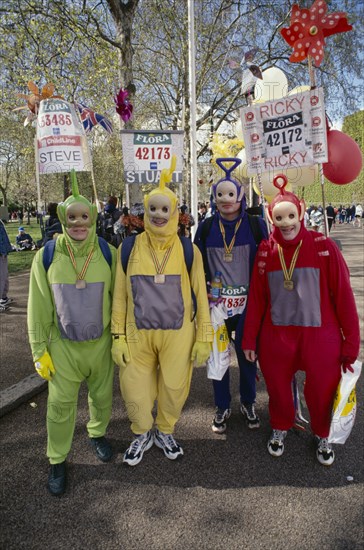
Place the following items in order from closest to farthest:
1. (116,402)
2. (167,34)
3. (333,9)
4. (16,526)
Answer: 1. (16,526)
2. (116,402)
3. (333,9)
4. (167,34)

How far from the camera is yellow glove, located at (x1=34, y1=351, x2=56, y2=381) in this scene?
7.61ft

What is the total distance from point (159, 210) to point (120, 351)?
94 centimetres

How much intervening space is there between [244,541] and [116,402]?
1713 mm

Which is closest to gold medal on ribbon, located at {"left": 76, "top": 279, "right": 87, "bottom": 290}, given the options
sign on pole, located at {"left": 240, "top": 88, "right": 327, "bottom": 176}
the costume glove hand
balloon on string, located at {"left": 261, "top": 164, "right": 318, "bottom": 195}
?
the costume glove hand

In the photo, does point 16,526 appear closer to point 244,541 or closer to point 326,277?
point 244,541

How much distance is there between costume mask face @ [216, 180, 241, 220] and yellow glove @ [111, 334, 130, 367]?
115 centimetres

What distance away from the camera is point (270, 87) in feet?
12.2

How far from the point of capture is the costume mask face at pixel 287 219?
234cm

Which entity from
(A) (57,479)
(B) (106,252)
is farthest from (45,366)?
(B) (106,252)

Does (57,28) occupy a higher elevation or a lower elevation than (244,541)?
higher

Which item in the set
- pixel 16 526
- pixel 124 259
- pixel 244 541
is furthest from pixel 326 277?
pixel 16 526

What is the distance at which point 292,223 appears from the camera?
2.35 metres

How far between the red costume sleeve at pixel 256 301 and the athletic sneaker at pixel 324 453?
80 cm

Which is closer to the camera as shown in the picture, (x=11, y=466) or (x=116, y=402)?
(x=11, y=466)
